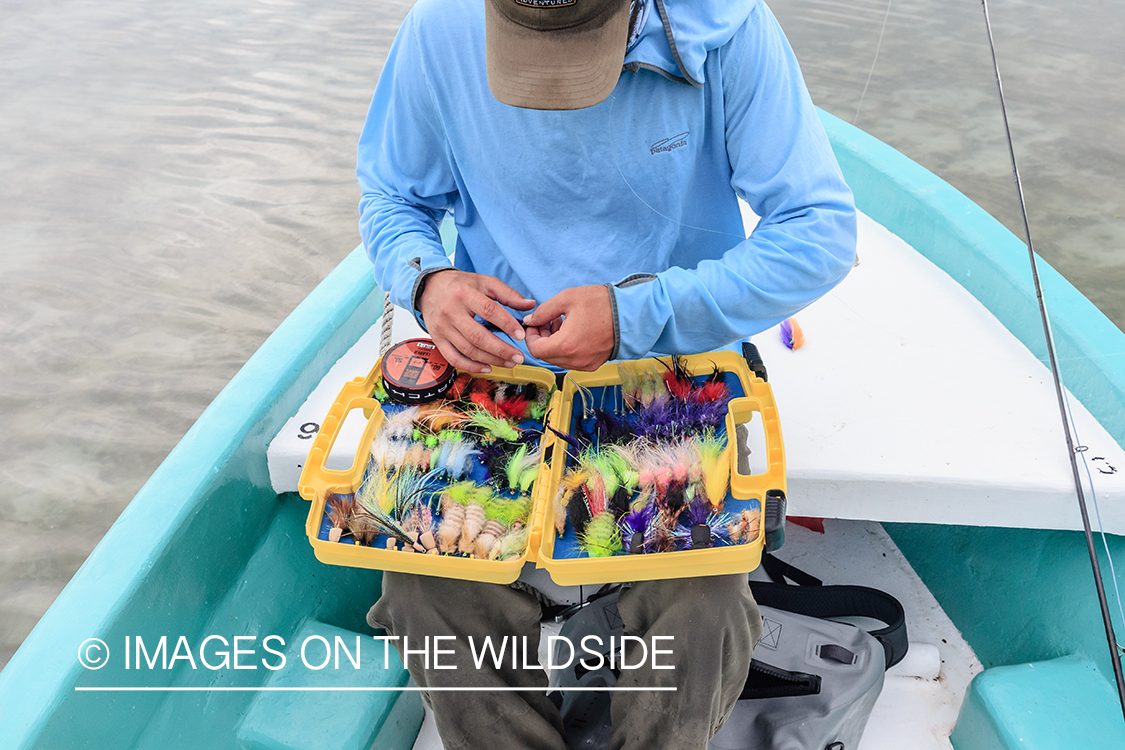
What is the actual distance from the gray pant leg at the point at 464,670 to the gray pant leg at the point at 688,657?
0.50 feet

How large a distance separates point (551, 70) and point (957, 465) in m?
0.93

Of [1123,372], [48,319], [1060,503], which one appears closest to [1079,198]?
[1123,372]

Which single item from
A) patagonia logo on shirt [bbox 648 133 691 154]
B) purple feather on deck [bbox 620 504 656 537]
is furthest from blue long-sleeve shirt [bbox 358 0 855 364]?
purple feather on deck [bbox 620 504 656 537]

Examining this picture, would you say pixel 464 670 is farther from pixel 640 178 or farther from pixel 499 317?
pixel 640 178

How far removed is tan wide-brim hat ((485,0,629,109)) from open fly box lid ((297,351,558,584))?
462mm

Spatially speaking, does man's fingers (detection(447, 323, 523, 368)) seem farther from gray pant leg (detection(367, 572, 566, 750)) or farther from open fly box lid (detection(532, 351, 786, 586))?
gray pant leg (detection(367, 572, 566, 750))

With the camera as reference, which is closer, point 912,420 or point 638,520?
point 638,520

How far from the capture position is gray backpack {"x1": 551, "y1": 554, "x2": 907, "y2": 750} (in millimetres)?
1439

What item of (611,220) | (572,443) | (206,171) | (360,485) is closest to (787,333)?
(611,220)

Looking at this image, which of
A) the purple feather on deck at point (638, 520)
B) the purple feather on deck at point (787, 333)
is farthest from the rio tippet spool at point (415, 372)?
the purple feather on deck at point (787, 333)

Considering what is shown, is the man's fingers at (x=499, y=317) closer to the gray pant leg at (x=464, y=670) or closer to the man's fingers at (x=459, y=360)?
the man's fingers at (x=459, y=360)

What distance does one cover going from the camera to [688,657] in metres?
1.17

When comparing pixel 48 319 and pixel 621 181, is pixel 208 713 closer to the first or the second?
pixel 621 181

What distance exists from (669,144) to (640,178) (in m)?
0.07
